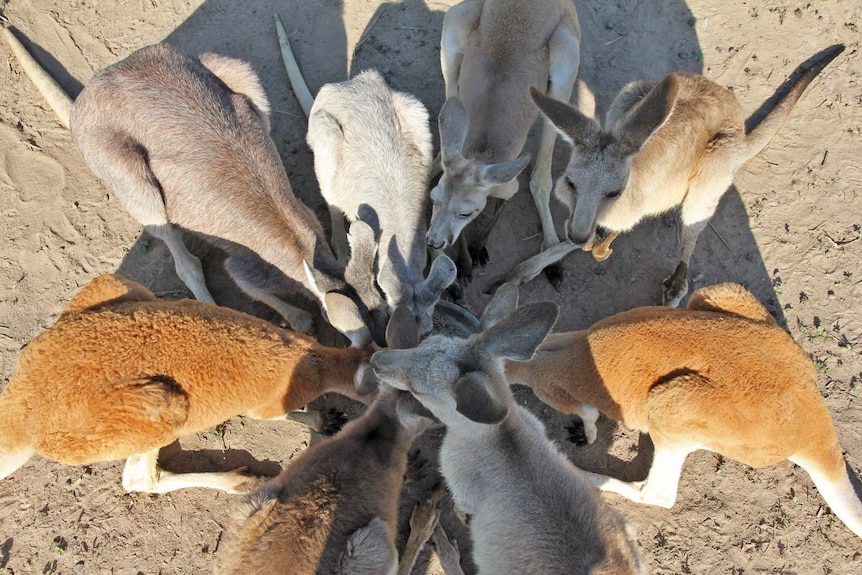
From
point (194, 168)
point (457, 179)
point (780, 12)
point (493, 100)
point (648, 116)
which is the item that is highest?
point (194, 168)

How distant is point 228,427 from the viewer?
183 inches

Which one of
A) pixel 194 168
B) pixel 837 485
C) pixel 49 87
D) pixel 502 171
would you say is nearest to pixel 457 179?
pixel 502 171

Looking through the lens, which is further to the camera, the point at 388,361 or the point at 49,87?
the point at 49,87

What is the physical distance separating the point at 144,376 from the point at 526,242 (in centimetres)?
341

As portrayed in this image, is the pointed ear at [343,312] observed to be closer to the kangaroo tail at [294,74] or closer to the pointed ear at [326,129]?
the pointed ear at [326,129]

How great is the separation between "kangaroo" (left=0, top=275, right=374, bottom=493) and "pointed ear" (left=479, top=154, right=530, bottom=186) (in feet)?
5.20

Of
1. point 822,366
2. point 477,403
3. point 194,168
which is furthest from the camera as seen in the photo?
point 822,366

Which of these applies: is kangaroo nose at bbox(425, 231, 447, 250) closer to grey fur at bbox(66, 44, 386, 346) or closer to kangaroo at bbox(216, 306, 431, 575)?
grey fur at bbox(66, 44, 386, 346)

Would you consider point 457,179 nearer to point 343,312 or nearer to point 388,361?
point 343,312

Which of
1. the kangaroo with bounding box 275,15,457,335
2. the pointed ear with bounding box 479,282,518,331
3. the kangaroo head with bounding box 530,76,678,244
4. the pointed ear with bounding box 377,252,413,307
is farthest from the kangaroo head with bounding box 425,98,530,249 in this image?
the pointed ear with bounding box 479,282,518,331

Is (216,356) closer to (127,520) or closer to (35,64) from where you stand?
(127,520)

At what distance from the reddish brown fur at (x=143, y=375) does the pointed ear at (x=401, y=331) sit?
67 centimetres

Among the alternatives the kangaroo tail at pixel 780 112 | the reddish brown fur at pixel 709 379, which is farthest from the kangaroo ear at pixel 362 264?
the kangaroo tail at pixel 780 112

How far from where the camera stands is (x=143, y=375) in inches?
134
